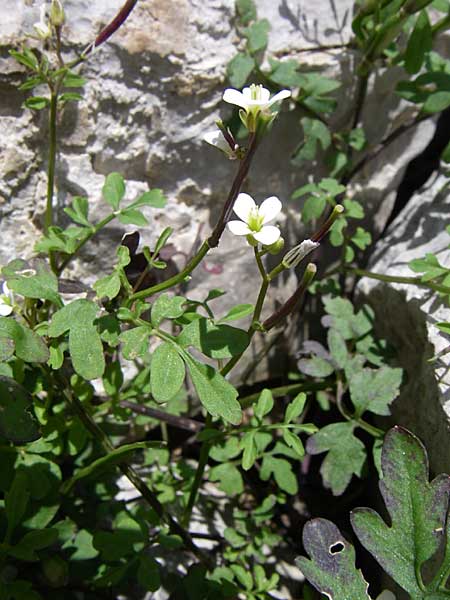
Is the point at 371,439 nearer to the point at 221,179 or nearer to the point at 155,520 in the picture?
the point at 155,520

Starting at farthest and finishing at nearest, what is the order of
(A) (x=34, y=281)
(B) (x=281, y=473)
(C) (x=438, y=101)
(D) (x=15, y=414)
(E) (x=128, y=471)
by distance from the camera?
(C) (x=438, y=101), (B) (x=281, y=473), (E) (x=128, y=471), (A) (x=34, y=281), (D) (x=15, y=414)

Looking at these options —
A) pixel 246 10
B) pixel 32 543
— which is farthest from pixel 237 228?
pixel 246 10

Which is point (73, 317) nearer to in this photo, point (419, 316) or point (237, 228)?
point (237, 228)

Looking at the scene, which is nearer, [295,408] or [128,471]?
[295,408]

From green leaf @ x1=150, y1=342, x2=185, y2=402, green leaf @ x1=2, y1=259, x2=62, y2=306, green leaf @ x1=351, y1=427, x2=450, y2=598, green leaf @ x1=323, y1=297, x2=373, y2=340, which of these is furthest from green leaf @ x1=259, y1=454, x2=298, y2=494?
green leaf @ x1=2, y1=259, x2=62, y2=306

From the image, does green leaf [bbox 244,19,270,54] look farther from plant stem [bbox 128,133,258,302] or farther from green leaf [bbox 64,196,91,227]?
plant stem [bbox 128,133,258,302]

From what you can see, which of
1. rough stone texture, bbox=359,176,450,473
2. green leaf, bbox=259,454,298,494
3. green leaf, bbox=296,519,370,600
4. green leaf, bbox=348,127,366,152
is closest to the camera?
green leaf, bbox=296,519,370,600
